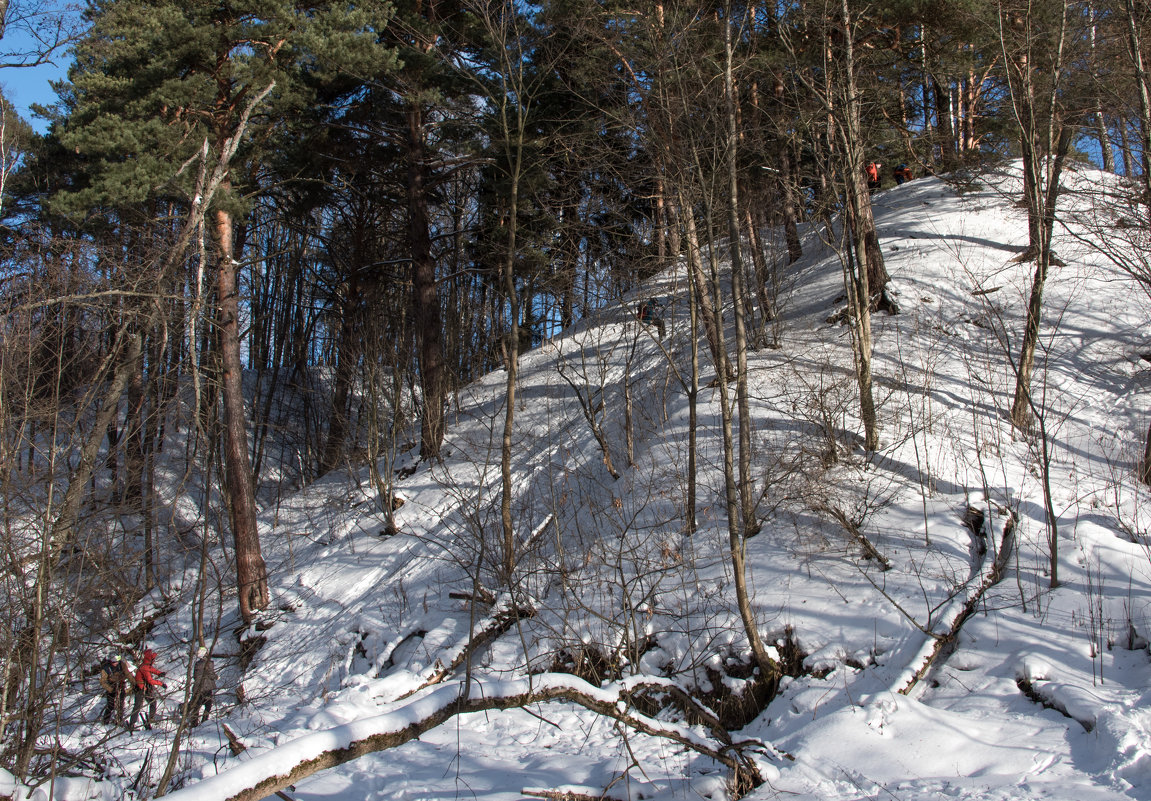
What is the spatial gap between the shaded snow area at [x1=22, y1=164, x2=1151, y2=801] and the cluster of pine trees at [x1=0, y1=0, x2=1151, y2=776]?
36.8 inches

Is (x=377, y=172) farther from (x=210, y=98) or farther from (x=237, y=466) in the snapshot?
(x=237, y=466)

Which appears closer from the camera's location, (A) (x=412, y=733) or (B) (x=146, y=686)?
(A) (x=412, y=733)

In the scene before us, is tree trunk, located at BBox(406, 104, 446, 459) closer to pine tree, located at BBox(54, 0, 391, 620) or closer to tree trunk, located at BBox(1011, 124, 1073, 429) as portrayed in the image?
pine tree, located at BBox(54, 0, 391, 620)

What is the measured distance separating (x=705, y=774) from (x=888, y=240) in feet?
46.4

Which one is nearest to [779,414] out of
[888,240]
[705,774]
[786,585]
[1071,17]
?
[786,585]

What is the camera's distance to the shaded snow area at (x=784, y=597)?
A: 4855 millimetres

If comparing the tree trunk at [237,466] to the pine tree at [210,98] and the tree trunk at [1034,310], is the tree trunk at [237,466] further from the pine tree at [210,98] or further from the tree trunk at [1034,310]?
the tree trunk at [1034,310]

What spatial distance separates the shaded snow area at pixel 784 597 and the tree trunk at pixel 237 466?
1.63 ft

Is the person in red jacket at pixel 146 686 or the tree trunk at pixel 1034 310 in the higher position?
the tree trunk at pixel 1034 310

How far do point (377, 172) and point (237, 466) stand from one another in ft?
22.4

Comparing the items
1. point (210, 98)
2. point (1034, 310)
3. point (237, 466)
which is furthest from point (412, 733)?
point (210, 98)

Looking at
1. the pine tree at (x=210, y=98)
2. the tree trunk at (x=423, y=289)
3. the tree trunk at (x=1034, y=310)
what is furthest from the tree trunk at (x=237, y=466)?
the tree trunk at (x=1034, y=310)

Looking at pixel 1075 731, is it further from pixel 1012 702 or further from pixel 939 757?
pixel 939 757

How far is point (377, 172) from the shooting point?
14.2 m
